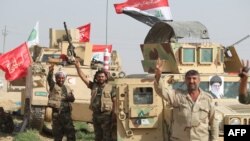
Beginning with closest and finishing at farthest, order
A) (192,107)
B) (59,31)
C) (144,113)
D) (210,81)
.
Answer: (192,107)
(144,113)
(210,81)
(59,31)

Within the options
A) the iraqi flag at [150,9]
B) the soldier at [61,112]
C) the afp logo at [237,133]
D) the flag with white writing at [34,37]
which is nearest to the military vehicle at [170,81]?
the afp logo at [237,133]

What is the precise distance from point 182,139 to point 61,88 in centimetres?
358

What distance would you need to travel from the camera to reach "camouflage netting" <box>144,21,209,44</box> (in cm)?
832

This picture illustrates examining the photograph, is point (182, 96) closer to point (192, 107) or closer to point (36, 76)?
point (192, 107)

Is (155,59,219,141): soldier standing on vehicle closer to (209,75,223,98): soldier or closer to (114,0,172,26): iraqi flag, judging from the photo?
(209,75,223,98): soldier

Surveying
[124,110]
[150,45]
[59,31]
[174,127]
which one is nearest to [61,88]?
[150,45]

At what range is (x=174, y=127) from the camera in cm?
544

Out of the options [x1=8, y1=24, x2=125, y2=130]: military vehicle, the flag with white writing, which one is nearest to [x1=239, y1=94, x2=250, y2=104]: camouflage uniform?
[x1=8, y1=24, x2=125, y2=130]: military vehicle

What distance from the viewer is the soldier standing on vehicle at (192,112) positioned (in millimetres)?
5273

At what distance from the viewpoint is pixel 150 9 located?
576 inches

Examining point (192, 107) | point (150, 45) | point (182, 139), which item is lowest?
point (182, 139)

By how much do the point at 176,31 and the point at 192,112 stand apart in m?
3.18

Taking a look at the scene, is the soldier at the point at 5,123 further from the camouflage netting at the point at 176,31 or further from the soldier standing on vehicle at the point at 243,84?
the soldier standing on vehicle at the point at 243,84

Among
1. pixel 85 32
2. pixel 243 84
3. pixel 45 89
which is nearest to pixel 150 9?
pixel 45 89
